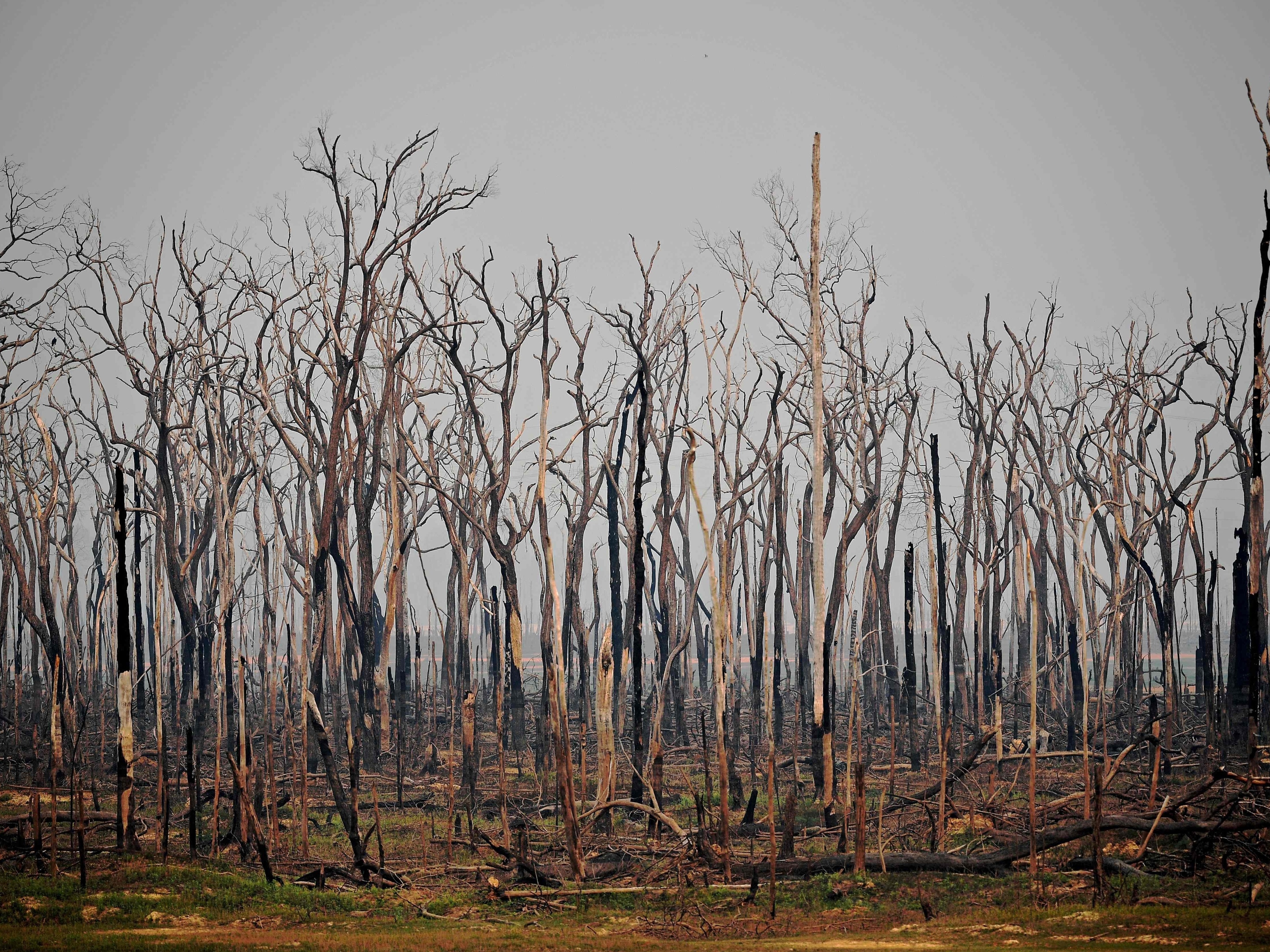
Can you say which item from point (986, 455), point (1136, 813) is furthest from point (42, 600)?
point (986, 455)

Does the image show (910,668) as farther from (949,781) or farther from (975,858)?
(975,858)

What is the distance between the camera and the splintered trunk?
1485 centimetres

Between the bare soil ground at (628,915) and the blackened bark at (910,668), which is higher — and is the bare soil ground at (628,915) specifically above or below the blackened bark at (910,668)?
below

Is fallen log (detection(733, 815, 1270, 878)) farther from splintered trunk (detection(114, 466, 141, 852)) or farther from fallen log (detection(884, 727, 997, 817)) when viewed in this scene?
splintered trunk (detection(114, 466, 141, 852))

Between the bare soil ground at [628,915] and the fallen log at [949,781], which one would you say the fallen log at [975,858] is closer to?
the bare soil ground at [628,915]

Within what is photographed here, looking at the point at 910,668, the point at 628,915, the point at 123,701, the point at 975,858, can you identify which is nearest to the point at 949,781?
the point at 975,858

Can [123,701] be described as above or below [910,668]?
above

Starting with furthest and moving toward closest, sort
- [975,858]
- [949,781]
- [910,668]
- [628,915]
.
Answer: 1. [910,668]
2. [949,781]
3. [975,858]
4. [628,915]

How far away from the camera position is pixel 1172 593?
23.3 m

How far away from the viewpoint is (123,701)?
1512 cm

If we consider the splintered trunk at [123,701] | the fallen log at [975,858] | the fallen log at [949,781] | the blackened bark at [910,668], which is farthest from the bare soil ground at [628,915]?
the blackened bark at [910,668]

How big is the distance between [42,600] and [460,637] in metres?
9.22

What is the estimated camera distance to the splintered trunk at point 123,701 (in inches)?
585

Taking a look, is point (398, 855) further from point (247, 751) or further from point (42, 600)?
point (42, 600)
